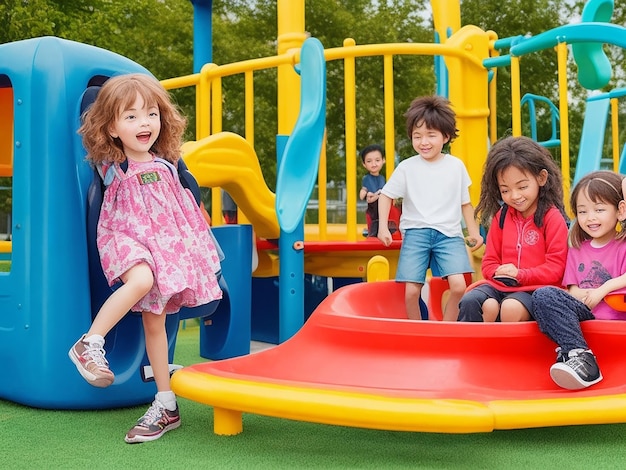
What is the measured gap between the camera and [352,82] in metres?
4.85

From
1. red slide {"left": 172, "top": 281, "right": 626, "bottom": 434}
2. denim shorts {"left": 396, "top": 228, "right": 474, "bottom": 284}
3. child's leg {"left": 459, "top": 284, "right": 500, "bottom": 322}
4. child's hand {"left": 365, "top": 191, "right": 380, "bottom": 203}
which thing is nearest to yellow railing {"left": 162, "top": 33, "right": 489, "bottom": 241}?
child's hand {"left": 365, "top": 191, "right": 380, "bottom": 203}

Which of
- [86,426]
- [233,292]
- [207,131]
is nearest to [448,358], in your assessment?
[86,426]

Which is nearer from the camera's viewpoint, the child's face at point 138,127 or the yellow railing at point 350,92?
the child's face at point 138,127

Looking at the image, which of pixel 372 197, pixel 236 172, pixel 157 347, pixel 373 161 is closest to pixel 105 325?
pixel 157 347

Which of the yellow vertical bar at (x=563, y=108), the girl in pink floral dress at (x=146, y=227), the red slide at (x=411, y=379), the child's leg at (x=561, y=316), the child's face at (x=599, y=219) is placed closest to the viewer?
the red slide at (x=411, y=379)

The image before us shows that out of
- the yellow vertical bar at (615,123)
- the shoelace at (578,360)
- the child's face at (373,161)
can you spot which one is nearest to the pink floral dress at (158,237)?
the shoelace at (578,360)

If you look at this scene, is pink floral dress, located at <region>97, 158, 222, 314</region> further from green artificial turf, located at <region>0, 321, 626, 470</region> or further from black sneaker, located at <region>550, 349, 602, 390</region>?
black sneaker, located at <region>550, 349, 602, 390</region>

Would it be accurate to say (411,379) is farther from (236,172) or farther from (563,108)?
(563,108)

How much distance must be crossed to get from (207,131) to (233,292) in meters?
1.57

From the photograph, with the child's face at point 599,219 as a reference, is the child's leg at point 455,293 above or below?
below

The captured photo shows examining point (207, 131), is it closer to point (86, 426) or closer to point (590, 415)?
point (86, 426)

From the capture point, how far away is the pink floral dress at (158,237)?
2.91 meters

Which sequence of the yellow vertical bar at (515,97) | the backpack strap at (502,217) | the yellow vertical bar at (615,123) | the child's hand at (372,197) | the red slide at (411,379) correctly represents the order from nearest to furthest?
1. the red slide at (411,379)
2. the backpack strap at (502,217)
3. the yellow vertical bar at (515,97)
4. the child's hand at (372,197)
5. the yellow vertical bar at (615,123)

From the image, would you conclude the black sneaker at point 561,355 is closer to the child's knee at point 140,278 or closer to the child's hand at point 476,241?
the child's hand at point 476,241
